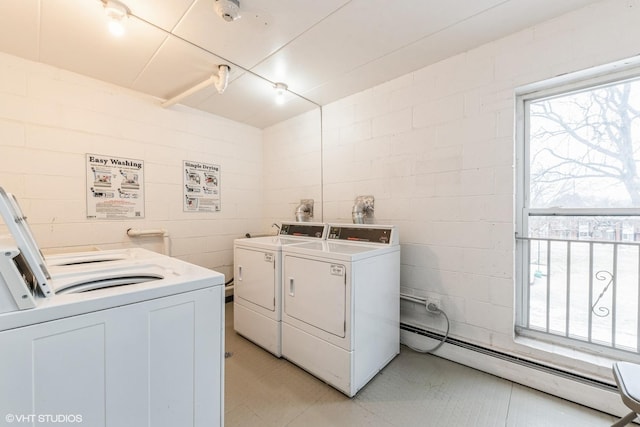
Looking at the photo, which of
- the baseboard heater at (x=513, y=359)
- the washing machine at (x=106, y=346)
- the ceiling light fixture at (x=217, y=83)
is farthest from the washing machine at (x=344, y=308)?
the ceiling light fixture at (x=217, y=83)

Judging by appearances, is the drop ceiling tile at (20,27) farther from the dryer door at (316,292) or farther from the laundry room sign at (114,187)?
the dryer door at (316,292)

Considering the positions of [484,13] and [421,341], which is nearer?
[484,13]

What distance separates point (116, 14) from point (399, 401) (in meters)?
2.93

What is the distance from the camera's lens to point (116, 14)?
1.57m

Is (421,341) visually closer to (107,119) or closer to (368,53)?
(368,53)

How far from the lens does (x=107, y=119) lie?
2500mm

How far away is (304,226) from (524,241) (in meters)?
1.83

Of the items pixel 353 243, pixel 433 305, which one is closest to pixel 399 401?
pixel 433 305

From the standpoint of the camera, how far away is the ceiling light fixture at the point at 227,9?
1489 mm

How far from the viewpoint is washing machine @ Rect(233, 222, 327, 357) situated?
2.12 metres

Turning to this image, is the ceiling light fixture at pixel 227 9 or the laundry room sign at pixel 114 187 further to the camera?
the laundry room sign at pixel 114 187

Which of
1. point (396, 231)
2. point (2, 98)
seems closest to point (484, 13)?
point (396, 231)

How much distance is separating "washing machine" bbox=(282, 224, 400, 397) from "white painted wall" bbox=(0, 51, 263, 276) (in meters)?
1.59

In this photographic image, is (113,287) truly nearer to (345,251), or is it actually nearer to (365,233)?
(345,251)
